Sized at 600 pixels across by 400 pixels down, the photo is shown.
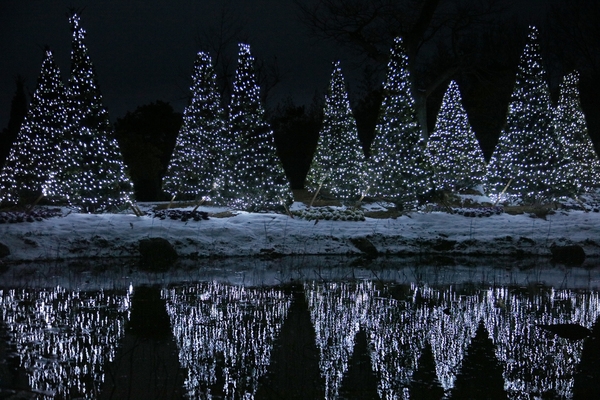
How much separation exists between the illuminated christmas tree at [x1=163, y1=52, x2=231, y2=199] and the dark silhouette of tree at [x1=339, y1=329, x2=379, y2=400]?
17096 millimetres

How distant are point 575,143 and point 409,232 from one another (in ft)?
40.4

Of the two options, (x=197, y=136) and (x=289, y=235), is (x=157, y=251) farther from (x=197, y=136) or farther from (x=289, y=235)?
(x=197, y=136)

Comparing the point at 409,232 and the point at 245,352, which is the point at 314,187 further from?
the point at 245,352

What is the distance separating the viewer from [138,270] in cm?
1379

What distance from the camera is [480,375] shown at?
5871 mm

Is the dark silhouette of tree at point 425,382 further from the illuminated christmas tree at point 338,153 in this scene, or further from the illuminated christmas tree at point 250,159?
the illuminated christmas tree at point 338,153

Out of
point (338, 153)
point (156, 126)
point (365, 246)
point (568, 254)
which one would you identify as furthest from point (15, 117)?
point (568, 254)

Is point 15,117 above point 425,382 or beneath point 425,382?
above

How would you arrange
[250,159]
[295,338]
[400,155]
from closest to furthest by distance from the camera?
1. [295,338]
2. [250,159]
3. [400,155]

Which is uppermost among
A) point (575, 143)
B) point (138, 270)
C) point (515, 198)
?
point (575, 143)

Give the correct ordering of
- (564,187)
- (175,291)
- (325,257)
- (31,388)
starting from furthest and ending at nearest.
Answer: (564,187), (325,257), (175,291), (31,388)

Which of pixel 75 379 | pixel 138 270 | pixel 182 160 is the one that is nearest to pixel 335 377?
pixel 75 379

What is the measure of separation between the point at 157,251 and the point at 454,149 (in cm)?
1556

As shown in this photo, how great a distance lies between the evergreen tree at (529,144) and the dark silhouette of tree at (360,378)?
17.9m
